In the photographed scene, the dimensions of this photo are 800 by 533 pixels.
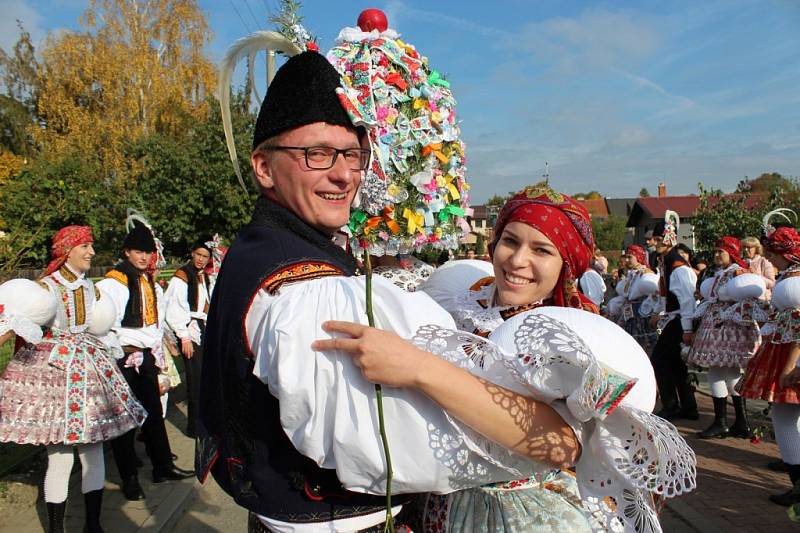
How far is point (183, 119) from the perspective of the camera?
82.9 ft

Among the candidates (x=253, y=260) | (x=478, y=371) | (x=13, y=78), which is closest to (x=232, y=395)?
(x=253, y=260)

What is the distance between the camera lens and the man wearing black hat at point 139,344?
5.08 metres

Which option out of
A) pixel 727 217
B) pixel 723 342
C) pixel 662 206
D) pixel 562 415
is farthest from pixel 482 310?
pixel 662 206

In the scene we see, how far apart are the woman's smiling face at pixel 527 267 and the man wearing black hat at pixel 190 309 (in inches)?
207

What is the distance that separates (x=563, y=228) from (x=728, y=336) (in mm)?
5677

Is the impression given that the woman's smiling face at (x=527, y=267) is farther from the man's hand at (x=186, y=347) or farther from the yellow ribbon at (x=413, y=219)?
the man's hand at (x=186, y=347)

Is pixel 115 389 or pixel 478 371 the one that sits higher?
pixel 478 371

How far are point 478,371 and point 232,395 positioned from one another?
23.8 inches

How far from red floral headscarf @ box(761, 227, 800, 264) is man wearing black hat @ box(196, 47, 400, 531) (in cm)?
491

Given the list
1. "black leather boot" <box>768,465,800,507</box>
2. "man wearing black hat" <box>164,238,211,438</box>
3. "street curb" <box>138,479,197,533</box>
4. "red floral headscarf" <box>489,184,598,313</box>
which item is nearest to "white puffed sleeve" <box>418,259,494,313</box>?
"red floral headscarf" <box>489,184,598,313</box>

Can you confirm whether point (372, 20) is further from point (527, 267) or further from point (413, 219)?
point (527, 267)

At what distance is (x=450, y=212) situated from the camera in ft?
7.84

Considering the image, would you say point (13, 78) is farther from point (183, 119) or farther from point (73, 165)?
point (73, 165)

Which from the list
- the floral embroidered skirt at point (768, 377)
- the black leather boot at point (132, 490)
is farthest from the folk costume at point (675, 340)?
the black leather boot at point (132, 490)
